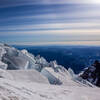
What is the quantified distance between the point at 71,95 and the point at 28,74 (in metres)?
3.87

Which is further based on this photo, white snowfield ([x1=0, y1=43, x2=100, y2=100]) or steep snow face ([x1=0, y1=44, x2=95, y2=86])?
steep snow face ([x1=0, y1=44, x2=95, y2=86])

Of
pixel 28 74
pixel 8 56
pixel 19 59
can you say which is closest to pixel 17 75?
pixel 28 74

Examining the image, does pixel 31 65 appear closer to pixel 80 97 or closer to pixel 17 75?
pixel 17 75

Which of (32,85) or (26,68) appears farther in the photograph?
(26,68)

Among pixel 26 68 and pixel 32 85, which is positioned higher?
pixel 32 85

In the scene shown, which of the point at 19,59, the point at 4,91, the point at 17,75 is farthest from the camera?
the point at 19,59

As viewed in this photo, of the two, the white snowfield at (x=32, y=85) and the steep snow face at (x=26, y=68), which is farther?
the steep snow face at (x=26, y=68)

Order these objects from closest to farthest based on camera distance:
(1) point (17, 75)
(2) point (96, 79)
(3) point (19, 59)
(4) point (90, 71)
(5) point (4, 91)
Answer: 1. (5) point (4, 91)
2. (1) point (17, 75)
3. (3) point (19, 59)
4. (2) point (96, 79)
5. (4) point (90, 71)

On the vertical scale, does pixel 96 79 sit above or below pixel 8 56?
below

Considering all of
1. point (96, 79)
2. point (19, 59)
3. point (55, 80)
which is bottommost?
point (96, 79)

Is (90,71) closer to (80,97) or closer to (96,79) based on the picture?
(96,79)

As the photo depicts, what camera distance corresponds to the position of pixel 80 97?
13.9 ft

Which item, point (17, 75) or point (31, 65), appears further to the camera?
point (31, 65)

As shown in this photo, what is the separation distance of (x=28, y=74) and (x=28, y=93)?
3954 millimetres
